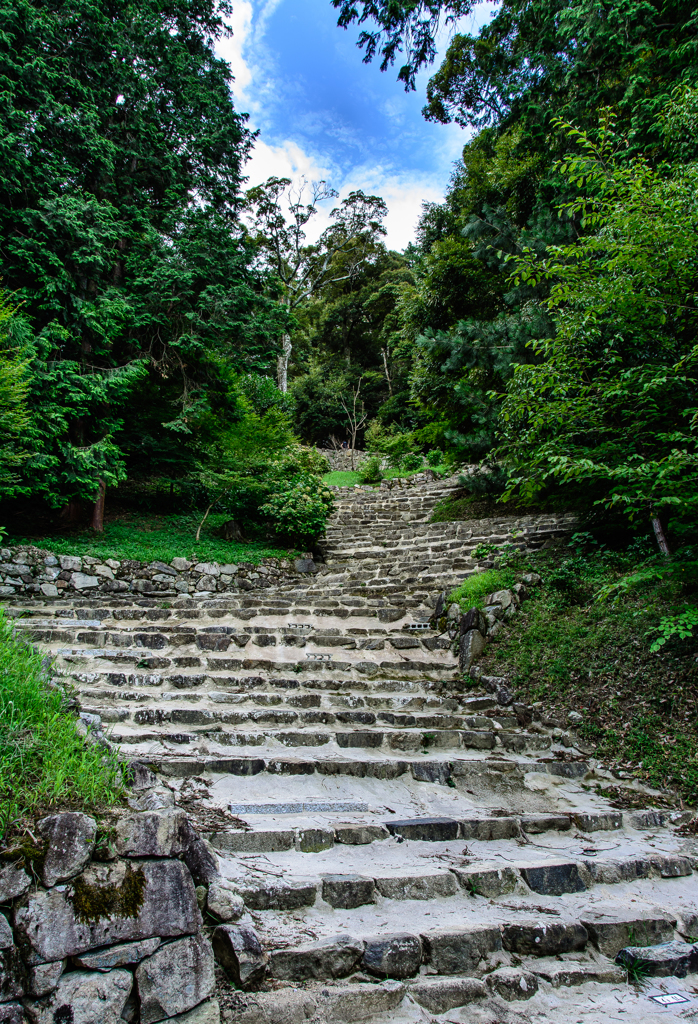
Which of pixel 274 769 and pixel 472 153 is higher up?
pixel 472 153

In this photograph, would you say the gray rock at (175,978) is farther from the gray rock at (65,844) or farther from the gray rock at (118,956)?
the gray rock at (65,844)

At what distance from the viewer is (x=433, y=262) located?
1050 cm

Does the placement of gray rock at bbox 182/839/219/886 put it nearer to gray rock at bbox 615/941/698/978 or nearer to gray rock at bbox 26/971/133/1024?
gray rock at bbox 26/971/133/1024

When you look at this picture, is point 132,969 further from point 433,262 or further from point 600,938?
point 433,262

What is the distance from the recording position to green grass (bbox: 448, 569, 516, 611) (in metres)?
5.93

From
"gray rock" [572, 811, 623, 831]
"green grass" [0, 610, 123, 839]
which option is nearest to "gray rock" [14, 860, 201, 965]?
"green grass" [0, 610, 123, 839]

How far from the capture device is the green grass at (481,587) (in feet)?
19.4

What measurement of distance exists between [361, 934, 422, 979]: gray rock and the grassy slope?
2662 millimetres

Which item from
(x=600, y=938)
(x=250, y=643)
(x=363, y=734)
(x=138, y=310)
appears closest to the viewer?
(x=600, y=938)

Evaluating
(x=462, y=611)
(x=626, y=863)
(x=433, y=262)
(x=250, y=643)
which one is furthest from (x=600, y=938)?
(x=433, y=262)

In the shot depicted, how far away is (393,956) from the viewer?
1889 mm

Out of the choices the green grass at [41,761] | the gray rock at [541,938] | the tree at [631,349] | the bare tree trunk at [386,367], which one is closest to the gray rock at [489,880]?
the gray rock at [541,938]

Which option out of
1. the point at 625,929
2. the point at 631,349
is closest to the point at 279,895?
the point at 625,929

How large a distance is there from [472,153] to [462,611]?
9558mm
